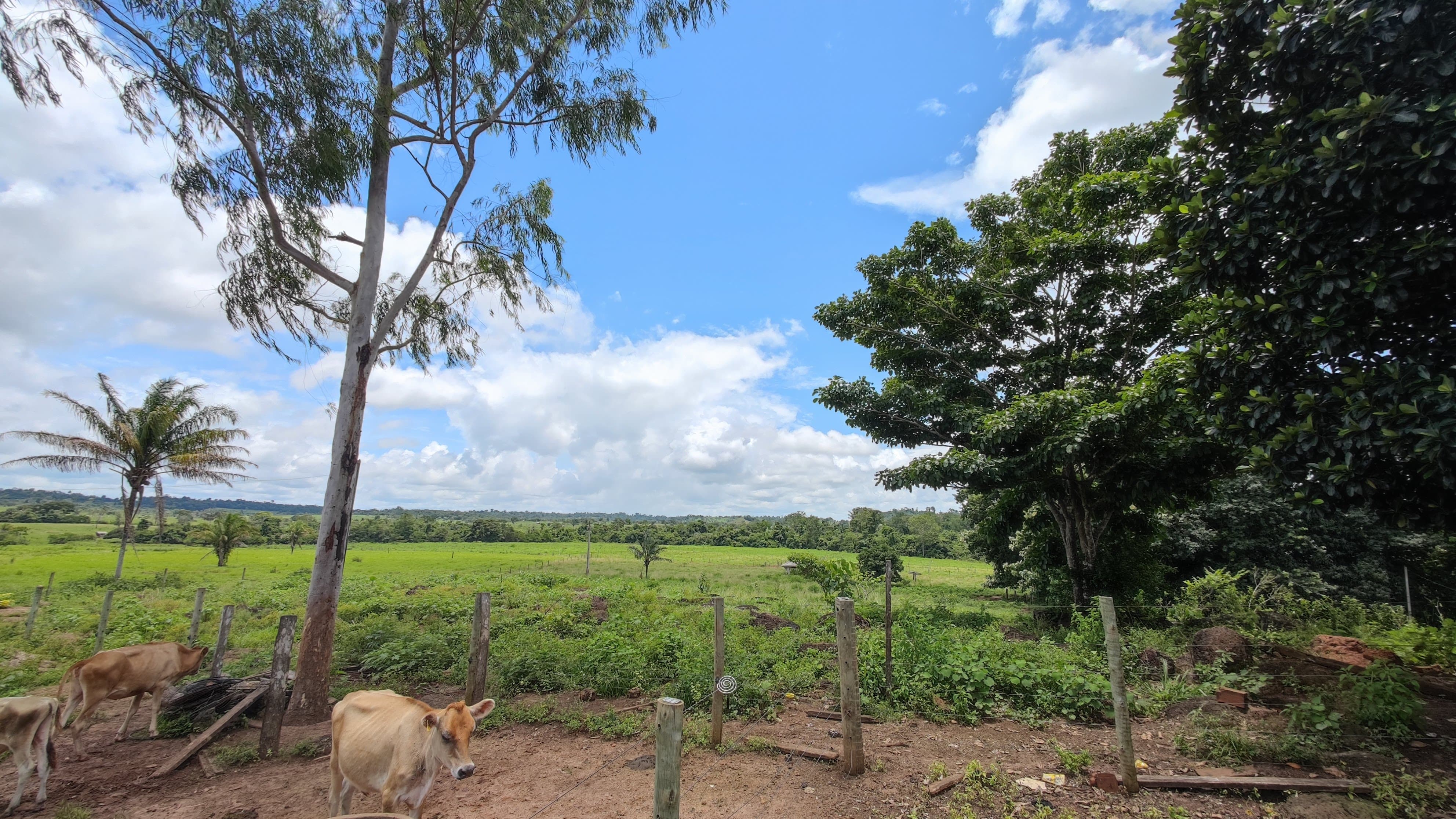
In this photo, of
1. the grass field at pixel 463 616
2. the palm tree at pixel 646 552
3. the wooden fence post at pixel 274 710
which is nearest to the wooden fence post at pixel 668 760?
the grass field at pixel 463 616

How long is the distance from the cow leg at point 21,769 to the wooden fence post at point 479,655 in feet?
11.9

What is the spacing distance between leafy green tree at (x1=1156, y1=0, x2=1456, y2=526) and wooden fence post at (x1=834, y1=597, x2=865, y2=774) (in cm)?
410

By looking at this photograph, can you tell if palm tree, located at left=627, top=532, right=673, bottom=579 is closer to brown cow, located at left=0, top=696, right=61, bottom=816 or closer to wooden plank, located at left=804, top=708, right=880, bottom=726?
wooden plank, located at left=804, top=708, right=880, bottom=726

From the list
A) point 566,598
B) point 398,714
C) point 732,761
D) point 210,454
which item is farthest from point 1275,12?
point 210,454

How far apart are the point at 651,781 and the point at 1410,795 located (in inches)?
247

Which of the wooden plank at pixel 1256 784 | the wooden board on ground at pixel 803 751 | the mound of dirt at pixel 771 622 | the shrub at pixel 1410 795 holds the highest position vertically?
the shrub at pixel 1410 795

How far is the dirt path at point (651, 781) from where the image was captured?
4.89 meters

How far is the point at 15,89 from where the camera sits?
7.06m

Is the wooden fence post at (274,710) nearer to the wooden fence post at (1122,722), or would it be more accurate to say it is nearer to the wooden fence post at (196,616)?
the wooden fence post at (196,616)

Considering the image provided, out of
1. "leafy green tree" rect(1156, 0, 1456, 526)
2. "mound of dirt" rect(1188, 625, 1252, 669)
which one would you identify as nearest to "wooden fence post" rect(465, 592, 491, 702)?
"leafy green tree" rect(1156, 0, 1456, 526)

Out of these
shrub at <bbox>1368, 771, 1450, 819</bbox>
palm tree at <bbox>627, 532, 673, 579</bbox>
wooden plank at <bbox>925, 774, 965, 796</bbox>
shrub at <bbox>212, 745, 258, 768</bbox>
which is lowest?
palm tree at <bbox>627, 532, 673, 579</bbox>

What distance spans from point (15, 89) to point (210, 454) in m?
17.8

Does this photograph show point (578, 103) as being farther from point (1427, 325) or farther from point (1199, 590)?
point (1199, 590)

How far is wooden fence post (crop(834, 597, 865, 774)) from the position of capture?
552cm
